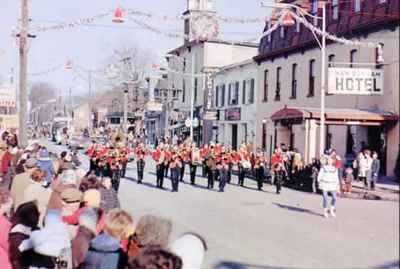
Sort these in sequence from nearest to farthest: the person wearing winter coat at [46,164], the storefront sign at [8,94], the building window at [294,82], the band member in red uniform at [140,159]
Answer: the building window at [294,82], the band member in red uniform at [140,159], the person wearing winter coat at [46,164], the storefront sign at [8,94]

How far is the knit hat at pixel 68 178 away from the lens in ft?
9.66

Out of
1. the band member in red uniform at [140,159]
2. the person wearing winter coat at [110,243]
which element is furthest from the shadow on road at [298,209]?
the band member in red uniform at [140,159]

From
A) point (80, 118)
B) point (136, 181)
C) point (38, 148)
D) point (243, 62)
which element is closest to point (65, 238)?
point (136, 181)

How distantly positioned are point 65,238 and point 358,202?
5.12 ft

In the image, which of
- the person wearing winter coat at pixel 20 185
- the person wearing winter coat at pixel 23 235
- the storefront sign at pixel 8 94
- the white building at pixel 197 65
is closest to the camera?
the white building at pixel 197 65

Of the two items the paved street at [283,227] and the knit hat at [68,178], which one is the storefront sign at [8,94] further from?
the paved street at [283,227]

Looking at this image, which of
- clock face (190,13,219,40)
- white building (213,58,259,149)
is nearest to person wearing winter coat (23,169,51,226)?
clock face (190,13,219,40)

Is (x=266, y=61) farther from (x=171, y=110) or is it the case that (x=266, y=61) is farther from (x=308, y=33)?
(x=171, y=110)

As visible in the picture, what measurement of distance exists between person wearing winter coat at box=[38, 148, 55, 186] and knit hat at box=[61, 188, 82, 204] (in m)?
1.01

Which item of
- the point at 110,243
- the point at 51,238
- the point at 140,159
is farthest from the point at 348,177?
the point at 51,238

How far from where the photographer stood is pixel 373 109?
40.8 inches

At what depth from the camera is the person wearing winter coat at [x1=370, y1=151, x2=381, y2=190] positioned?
1041mm

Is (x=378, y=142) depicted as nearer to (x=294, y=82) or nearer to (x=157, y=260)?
(x=294, y=82)

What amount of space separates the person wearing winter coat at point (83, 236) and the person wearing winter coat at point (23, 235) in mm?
308
